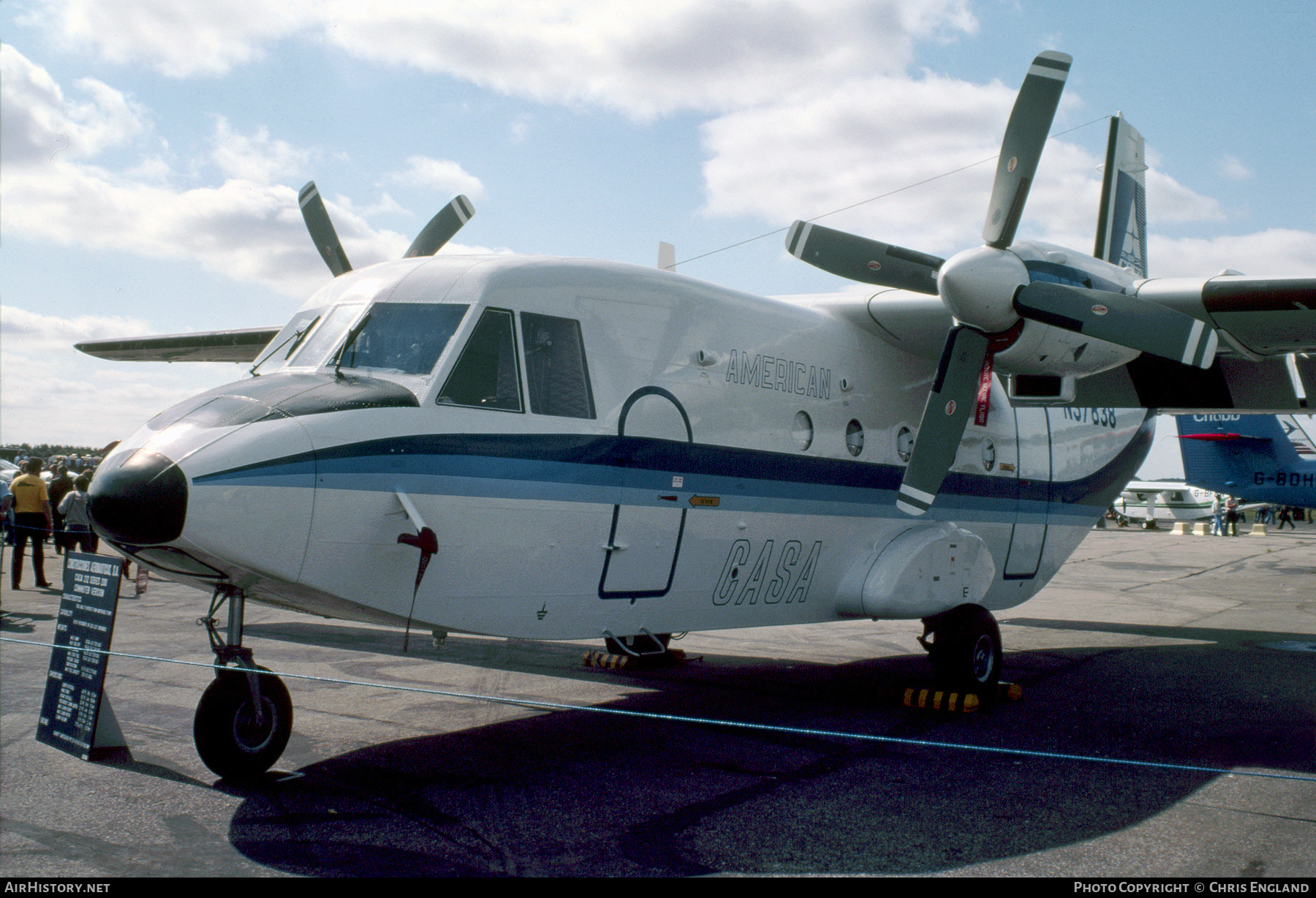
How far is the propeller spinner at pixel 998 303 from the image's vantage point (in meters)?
7.45

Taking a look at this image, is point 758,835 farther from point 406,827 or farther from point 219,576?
point 219,576

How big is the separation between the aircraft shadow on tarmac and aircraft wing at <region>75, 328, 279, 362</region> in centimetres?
556

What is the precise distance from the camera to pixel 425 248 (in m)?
9.29

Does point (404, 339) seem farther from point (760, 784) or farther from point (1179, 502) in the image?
point (1179, 502)

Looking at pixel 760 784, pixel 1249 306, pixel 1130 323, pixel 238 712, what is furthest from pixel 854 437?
pixel 238 712

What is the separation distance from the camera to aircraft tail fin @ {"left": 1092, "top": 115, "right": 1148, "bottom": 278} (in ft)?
40.4

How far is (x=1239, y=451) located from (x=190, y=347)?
32.3 m

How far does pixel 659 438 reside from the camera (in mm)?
6719

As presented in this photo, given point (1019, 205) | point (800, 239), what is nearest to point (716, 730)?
point (800, 239)

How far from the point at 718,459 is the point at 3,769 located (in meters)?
5.00

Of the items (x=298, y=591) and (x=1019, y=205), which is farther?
(x=1019, y=205)

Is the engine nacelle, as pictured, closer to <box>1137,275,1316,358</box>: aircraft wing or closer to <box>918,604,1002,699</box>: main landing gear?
<box>1137,275,1316,358</box>: aircraft wing

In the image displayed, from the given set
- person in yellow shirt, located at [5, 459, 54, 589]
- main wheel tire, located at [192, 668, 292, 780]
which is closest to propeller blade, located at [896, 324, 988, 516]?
main wheel tire, located at [192, 668, 292, 780]

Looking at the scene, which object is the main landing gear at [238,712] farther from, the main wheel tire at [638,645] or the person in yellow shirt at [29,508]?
the person in yellow shirt at [29,508]
